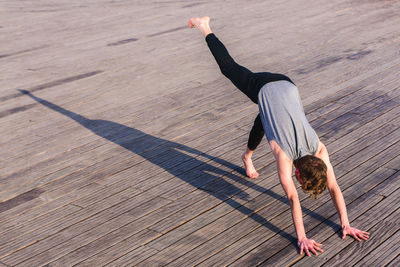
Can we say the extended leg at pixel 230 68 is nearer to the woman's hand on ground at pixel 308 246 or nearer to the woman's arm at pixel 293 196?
the woman's arm at pixel 293 196

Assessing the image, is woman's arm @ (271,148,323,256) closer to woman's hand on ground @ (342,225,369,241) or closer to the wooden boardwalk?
the wooden boardwalk

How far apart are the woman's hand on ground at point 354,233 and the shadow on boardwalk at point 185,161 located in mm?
171

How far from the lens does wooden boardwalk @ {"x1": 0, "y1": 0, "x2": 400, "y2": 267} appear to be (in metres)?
4.14

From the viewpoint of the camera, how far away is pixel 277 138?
13.1ft

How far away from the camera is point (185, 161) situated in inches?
221

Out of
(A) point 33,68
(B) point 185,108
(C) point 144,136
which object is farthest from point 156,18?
(C) point 144,136

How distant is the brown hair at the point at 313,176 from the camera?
357 cm

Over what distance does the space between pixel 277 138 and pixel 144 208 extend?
144cm

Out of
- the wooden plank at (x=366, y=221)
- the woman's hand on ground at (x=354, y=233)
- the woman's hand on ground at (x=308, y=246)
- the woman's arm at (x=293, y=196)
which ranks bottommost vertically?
the wooden plank at (x=366, y=221)

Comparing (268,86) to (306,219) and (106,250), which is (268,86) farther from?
(106,250)

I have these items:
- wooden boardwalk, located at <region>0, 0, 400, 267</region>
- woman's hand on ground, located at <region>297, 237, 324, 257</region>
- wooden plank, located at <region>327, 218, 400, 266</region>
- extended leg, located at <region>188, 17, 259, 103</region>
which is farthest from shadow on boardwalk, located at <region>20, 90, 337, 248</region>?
extended leg, located at <region>188, 17, 259, 103</region>

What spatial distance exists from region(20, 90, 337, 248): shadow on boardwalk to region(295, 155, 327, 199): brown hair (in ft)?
2.13

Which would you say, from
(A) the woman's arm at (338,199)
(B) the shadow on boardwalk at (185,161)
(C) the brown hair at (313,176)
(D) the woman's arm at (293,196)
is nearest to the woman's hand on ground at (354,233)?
(A) the woman's arm at (338,199)

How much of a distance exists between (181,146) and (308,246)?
2.45m
